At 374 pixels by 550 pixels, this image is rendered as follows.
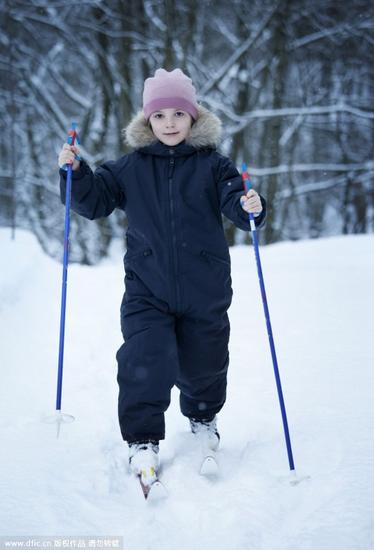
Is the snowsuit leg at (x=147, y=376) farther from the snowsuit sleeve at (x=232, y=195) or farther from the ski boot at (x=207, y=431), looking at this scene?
the snowsuit sleeve at (x=232, y=195)

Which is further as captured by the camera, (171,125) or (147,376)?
(171,125)

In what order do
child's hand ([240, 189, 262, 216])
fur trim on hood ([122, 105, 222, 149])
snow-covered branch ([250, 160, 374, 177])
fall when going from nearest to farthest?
1. child's hand ([240, 189, 262, 216])
2. fur trim on hood ([122, 105, 222, 149])
3. snow-covered branch ([250, 160, 374, 177])

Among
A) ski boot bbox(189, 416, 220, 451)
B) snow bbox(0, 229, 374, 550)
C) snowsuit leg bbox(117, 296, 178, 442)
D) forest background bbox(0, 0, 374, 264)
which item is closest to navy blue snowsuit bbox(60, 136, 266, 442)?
snowsuit leg bbox(117, 296, 178, 442)

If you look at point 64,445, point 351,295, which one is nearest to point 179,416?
point 64,445

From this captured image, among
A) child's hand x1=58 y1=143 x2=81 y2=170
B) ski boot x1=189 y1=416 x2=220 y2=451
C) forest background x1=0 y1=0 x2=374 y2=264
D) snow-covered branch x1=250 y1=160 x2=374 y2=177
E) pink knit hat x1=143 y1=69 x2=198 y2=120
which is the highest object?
forest background x1=0 y1=0 x2=374 y2=264

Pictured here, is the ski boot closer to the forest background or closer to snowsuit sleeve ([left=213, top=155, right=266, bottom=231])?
snowsuit sleeve ([left=213, top=155, right=266, bottom=231])

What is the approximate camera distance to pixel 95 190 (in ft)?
7.92

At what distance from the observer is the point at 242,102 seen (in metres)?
11.1

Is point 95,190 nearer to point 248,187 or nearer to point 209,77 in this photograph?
point 248,187

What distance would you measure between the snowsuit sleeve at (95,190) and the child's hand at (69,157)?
0.03m

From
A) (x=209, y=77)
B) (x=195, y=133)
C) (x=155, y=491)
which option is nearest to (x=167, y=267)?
(x=195, y=133)

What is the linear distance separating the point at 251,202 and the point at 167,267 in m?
0.47

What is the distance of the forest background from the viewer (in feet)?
33.6

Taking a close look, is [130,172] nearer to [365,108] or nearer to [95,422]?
[95,422]
